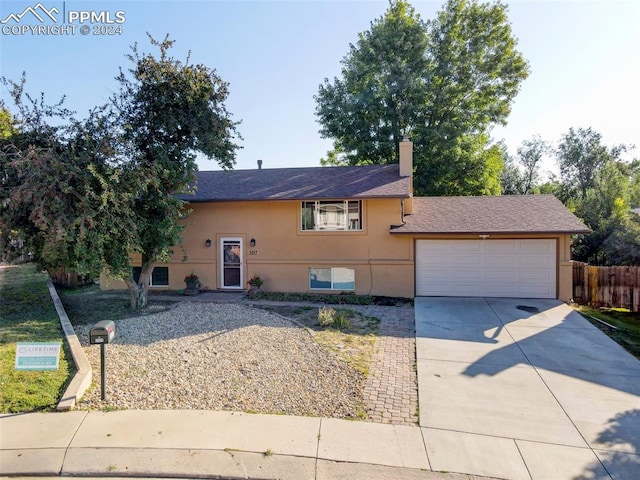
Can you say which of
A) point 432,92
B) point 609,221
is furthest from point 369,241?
point 432,92

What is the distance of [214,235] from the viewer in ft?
47.2

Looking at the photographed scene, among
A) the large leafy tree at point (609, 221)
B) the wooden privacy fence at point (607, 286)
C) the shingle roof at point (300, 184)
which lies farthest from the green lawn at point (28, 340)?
the large leafy tree at point (609, 221)

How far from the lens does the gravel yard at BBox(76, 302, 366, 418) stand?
5113 mm

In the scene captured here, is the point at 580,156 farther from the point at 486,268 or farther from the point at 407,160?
the point at 486,268

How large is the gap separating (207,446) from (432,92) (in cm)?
2437

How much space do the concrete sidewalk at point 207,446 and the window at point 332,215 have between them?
931 cm

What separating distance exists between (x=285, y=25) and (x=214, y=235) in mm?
7638

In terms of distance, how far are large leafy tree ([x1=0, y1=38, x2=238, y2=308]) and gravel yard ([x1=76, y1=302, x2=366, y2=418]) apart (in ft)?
6.96

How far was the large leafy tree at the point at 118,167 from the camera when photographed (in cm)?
874

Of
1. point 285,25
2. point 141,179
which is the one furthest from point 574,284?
point 141,179

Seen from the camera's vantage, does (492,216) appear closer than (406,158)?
Yes

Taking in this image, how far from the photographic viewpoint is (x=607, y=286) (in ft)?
40.7

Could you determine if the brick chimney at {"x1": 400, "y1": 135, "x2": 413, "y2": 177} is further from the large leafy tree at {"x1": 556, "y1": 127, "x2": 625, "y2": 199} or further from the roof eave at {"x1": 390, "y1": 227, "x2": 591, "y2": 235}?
the large leafy tree at {"x1": 556, "y1": 127, "x2": 625, "y2": 199}

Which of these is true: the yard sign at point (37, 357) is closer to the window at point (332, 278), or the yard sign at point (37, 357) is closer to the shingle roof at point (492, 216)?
the window at point (332, 278)
